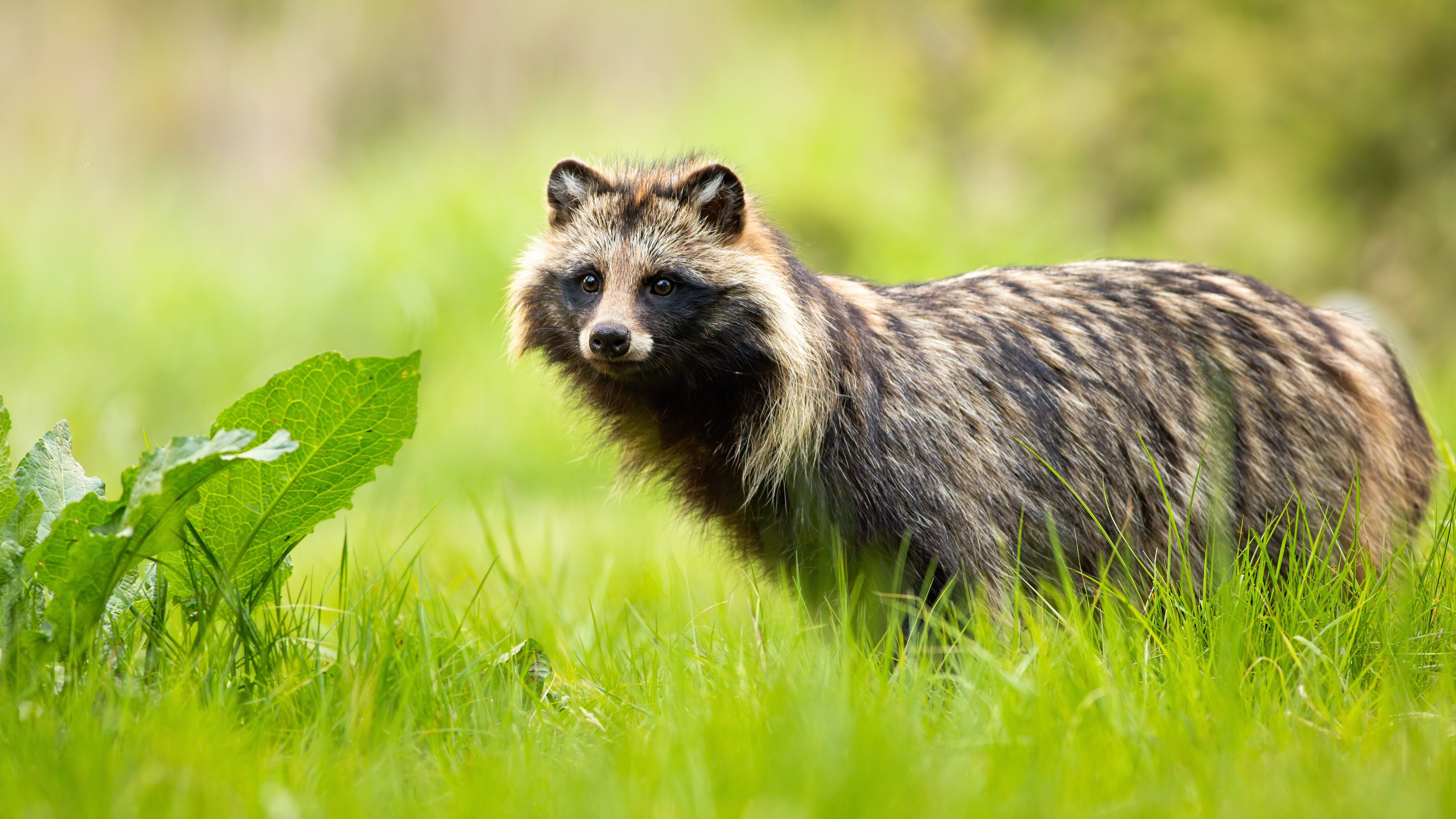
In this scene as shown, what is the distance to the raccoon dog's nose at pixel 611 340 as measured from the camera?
4.10 metres

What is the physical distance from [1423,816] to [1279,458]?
2.29m

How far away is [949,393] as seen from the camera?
437cm

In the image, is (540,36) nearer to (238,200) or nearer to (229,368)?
(238,200)

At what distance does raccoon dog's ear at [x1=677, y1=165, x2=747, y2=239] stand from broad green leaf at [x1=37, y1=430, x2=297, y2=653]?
185 cm

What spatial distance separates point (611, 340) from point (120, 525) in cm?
157

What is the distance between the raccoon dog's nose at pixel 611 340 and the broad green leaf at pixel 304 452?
683 mm

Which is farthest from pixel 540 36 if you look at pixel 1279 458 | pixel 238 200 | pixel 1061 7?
pixel 1279 458

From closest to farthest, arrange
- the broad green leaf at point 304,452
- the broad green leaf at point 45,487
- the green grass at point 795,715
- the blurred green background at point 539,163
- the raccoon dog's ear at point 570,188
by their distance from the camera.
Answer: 1. the green grass at point 795,715
2. the broad green leaf at point 45,487
3. the broad green leaf at point 304,452
4. the raccoon dog's ear at point 570,188
5. the blurred green background at point 539,163

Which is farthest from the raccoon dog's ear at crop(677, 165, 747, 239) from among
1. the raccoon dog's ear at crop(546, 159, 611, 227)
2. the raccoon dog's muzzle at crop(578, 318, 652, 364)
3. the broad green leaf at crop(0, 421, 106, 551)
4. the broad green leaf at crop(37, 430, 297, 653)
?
the broad green leaf at crop(0, 421, 106, 551)

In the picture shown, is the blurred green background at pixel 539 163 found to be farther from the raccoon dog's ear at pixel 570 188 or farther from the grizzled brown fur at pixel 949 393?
the grizzled brown fur at pixel 949 393

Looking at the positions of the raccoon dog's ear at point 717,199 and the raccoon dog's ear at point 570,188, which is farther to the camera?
the raccoon dog's ear at point 570,188

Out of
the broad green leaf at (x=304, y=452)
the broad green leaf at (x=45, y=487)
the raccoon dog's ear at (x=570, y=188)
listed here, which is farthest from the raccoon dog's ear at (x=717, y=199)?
the broad green leaf at (x=45, y=487)

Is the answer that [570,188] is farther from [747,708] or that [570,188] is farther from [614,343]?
[747,708]

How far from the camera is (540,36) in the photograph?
13906mm
